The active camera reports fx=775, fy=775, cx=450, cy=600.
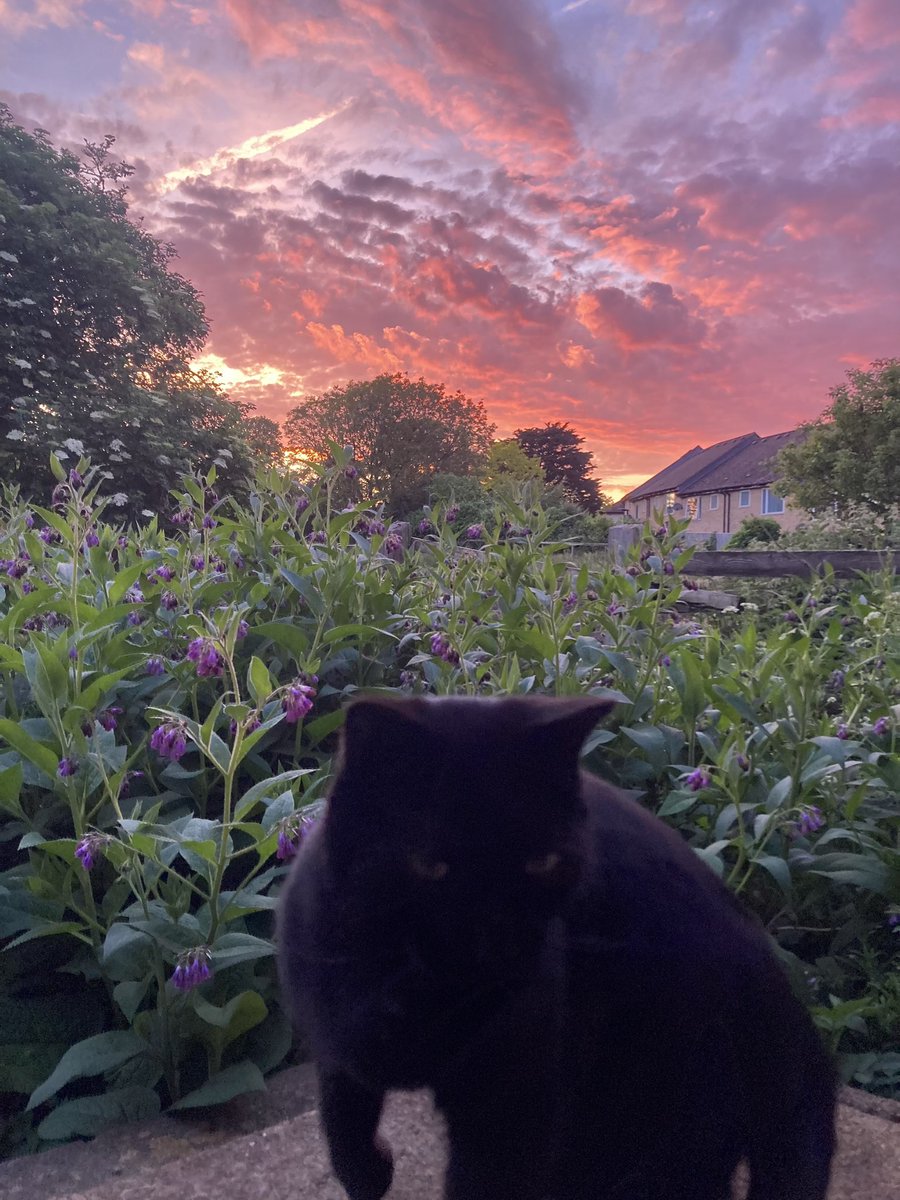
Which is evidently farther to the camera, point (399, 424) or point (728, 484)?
point (728, 484)

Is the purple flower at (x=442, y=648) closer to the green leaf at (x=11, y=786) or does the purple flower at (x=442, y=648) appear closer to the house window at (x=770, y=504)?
the green leaf at (x=11, y=786)

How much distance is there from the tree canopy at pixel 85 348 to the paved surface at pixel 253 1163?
52.5 ft

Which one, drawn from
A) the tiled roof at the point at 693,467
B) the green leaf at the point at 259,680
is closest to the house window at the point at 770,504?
the tiled roof at the point at 693,467

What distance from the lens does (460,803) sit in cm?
102

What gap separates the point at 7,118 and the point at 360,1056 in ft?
87.0

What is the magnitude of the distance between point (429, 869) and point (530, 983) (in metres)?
0.22

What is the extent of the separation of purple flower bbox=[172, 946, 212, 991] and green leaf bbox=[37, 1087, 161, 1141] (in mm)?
542

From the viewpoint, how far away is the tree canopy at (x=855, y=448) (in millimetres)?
20406

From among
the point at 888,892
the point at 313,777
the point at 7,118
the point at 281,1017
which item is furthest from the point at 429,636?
the point at 7,118

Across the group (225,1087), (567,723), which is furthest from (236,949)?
(567,723)

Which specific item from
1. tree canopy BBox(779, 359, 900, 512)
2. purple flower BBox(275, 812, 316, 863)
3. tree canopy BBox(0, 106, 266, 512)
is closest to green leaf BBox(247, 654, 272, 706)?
purple flower BBox(275, 812, 316, 863)

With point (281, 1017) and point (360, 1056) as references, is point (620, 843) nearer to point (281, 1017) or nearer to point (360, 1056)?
point (360, 1056)

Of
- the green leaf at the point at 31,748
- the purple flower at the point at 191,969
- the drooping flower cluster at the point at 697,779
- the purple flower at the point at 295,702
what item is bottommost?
the purple flower at the point at 191,969

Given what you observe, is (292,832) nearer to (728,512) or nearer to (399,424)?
(399,424)
